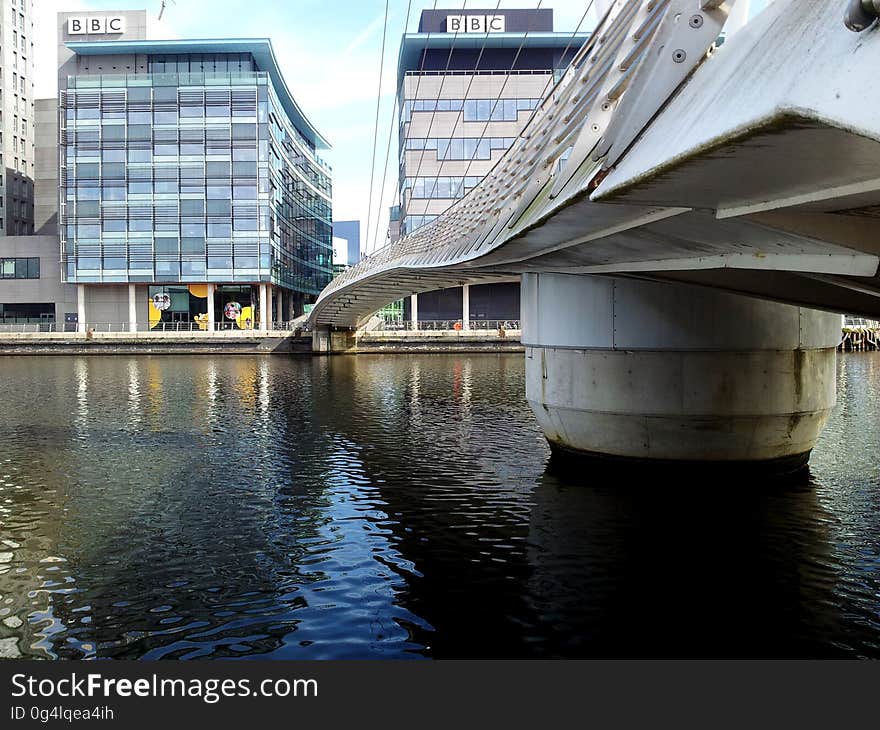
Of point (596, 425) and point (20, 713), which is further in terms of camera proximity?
point (596, 425)

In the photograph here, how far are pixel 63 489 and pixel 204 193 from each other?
63402 mm

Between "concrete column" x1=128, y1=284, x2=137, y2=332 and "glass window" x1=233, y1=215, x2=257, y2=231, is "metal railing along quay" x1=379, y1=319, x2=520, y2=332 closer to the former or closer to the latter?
"glass window" x1=233, y1=215, x2=257, y2=231

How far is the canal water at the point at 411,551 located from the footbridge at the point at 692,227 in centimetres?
132

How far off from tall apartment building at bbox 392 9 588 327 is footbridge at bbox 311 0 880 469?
4945cm

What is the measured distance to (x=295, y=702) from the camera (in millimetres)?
6801

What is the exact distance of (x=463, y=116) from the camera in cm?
7156

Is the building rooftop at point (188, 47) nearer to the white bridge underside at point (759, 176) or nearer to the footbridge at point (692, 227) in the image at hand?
the footbridge at point (692, 227)

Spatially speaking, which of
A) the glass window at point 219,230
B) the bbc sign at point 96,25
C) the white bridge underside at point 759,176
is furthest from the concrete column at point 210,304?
the white bridge underside at point 759,176

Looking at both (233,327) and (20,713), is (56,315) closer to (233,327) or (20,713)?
(233,327)

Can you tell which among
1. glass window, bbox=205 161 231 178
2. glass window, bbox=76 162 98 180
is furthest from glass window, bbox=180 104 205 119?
glass window, bbox=76 162 98 180

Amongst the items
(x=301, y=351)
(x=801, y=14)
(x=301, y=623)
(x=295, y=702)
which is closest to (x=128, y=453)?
(x=301, y=623)

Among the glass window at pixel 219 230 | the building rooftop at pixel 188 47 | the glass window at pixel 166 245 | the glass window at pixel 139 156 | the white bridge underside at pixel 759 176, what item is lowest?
the white bridge underside at pixel 759 176

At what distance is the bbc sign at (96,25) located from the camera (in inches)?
3246

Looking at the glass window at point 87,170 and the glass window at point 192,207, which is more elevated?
the glass window at point 87,170
